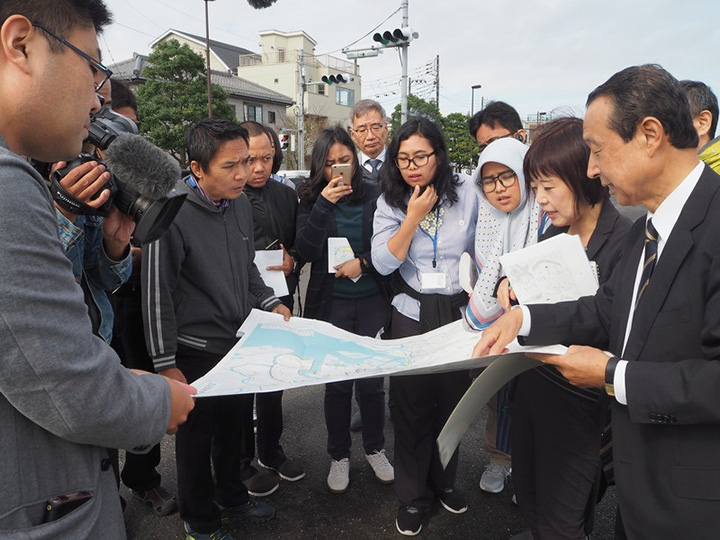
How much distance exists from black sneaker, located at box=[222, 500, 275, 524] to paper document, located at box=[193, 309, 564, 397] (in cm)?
119

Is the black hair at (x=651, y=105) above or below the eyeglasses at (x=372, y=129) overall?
below

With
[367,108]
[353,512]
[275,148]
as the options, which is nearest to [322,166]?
[275,148]

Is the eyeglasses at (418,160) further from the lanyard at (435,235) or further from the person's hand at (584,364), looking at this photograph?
the person's hand at (584,364)

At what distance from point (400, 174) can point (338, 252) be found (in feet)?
2.05

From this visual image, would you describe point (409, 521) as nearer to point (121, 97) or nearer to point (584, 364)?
point (584, 364)

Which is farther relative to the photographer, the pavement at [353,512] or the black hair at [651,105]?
the pavement at [353,512]

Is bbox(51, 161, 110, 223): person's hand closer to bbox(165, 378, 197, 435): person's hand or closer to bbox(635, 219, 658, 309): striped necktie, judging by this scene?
→ bbox(165, 378, 197, 435): person's hand

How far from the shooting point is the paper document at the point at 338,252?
2.87 metres

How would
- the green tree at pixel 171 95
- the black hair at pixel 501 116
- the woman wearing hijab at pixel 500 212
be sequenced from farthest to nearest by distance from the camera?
the green tree at pixel 171 95 → the black hair at pixel 501 116 → the woman wearing hijab at pixel 500 212

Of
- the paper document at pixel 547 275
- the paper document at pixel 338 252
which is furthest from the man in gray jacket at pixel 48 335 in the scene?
the paper document at pixel 338 252

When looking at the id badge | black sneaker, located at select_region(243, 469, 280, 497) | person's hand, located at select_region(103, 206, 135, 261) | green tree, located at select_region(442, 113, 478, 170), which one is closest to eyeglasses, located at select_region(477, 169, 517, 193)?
the id badge

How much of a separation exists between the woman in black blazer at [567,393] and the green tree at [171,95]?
21853 millimetres

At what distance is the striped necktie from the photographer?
127cm

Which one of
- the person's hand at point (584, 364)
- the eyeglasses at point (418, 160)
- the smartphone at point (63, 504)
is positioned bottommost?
the smartphone at point (63, 504)
